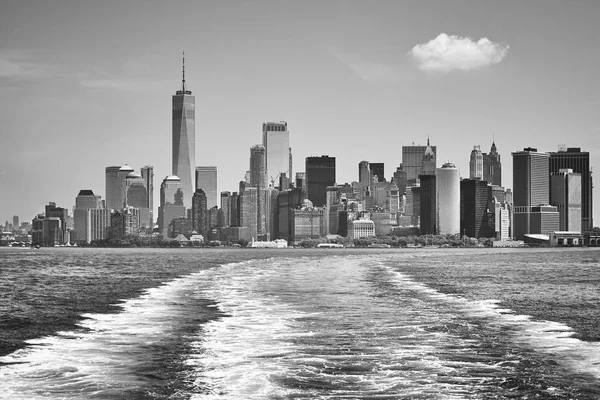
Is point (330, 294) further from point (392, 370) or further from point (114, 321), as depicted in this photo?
point (392, 370)

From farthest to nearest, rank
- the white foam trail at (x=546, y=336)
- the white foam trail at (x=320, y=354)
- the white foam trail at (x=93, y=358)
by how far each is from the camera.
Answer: the white foam trail at (x=546, y=336) → the white foam trail at (x=320, y=354) → the white foam trail at (x=93, y=358)

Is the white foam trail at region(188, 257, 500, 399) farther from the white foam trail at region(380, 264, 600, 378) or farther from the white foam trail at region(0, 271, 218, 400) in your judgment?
the white foam trail at region(380, 264, 600, 378)

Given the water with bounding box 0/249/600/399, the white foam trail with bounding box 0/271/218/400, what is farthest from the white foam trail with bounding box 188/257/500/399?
the white foam trail with bounding box 0/271/218/400

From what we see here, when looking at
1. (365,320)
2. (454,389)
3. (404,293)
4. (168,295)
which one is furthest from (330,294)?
(454,389)

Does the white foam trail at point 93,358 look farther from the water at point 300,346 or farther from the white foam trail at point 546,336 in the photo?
the white foam trail at point 546,336

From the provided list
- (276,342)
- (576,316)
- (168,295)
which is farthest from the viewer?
(168,295)

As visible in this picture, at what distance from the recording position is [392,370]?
111 feet

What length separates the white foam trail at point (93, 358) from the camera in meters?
30.1

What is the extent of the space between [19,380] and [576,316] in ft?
124

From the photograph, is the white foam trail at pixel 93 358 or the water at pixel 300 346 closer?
the white foam trail at pixel 93 358

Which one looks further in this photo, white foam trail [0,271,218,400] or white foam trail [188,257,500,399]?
white foam trail [188,257,500,399]

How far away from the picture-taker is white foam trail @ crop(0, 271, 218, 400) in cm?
3008

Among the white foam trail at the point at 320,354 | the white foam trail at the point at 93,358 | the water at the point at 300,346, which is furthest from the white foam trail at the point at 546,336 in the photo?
the white foam trail at the point at 93,358

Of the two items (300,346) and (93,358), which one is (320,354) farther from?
(93,358)
